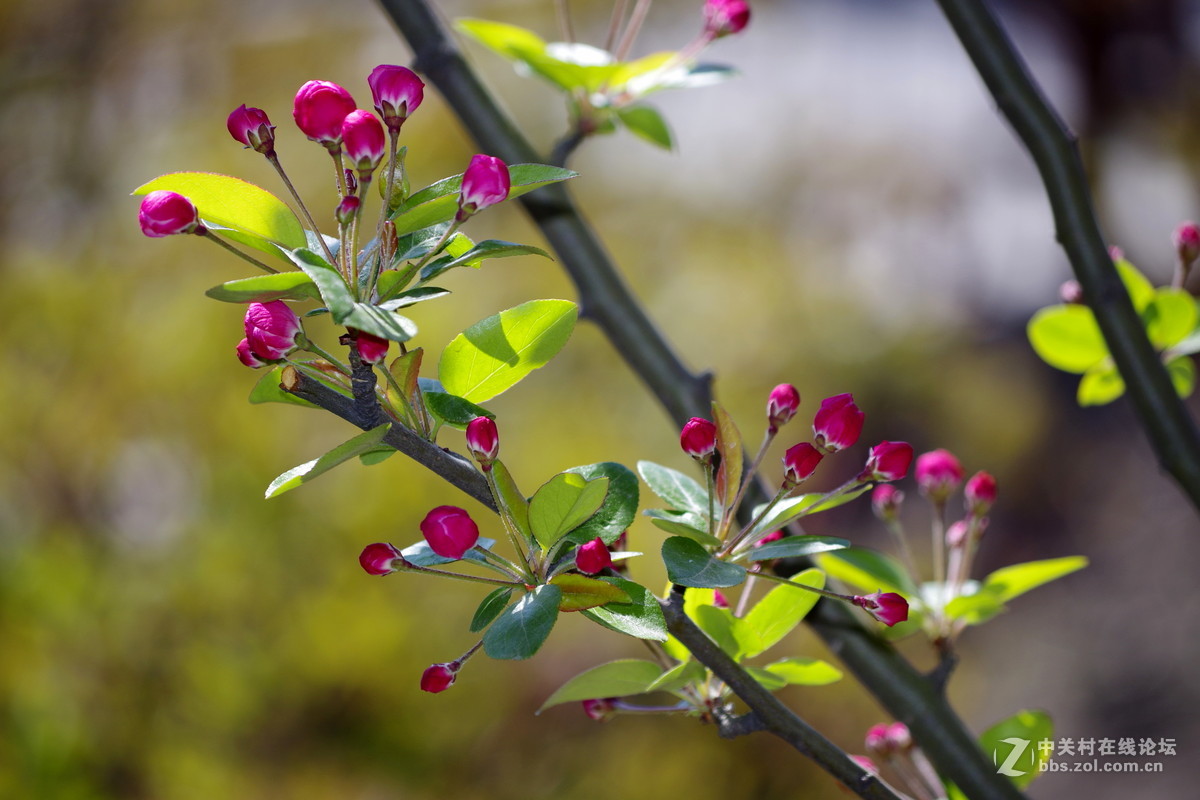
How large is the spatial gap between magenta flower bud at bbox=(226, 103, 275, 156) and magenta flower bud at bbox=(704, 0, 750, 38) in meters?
0.43

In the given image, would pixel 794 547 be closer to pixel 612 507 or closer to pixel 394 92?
pixel 612 507

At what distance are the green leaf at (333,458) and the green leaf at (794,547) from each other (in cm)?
16

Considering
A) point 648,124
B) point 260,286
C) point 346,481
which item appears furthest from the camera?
point 346,481

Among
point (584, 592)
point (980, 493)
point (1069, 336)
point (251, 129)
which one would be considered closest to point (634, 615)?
point (584, 592)

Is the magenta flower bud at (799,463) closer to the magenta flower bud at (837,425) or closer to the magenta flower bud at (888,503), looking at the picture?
the magenta flower bud at (837,425)

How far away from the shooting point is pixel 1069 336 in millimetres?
695

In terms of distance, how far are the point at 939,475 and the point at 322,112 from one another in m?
0.46

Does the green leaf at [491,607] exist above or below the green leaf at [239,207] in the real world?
below

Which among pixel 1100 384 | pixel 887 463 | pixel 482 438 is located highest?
pixel 482 438

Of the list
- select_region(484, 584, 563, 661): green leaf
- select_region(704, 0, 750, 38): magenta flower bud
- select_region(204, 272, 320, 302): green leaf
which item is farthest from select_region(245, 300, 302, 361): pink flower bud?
select_region(704, 0, 750, 38): magenta flower bud

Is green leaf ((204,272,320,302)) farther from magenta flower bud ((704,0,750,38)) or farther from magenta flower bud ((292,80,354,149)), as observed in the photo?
magenta flower bud ((704,0,750,38))

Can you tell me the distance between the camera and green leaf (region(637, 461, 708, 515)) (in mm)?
425

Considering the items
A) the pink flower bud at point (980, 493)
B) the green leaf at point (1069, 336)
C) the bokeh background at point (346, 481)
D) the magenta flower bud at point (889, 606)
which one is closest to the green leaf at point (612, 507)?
the magenta flower bud at point (889, 606)

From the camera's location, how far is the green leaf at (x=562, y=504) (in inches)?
14.2
